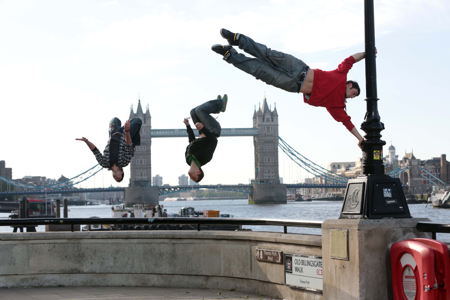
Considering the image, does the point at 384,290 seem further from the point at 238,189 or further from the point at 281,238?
the point at 238,189

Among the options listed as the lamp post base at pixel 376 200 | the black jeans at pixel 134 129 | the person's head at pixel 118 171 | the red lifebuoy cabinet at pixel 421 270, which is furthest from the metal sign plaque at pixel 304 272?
the black jeans at pixel 134 129

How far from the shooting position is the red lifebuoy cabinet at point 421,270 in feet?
25.5

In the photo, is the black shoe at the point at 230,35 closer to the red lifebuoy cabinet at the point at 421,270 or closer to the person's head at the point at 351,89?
the person's head at the point at 351,89

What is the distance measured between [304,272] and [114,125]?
3604 millimetres

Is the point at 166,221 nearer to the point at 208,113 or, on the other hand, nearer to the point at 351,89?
the point at 208,113

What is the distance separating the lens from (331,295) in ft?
30.6

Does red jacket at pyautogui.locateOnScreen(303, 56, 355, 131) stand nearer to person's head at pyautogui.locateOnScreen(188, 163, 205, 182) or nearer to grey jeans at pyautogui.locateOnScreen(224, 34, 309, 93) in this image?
grey jeans at pyautogui.locateOnScreen(224, 34, 309, 93)

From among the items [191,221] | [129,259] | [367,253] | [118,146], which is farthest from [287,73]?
[129,259]

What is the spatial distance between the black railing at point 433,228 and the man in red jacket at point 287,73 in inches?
73.6

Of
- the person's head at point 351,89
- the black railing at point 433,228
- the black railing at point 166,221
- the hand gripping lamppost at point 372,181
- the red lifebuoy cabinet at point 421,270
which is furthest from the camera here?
the black railing at point 166,221

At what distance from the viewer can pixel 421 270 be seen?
788cm

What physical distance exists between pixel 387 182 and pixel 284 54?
233 cm

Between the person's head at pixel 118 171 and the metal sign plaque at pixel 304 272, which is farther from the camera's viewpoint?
the person's head at pixel 118 171

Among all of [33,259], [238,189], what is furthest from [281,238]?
[238,189]
